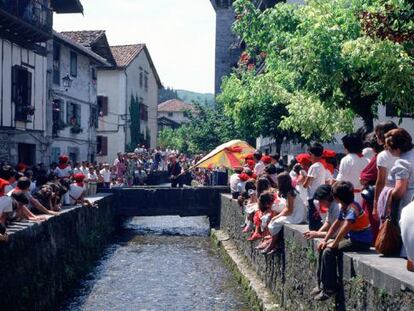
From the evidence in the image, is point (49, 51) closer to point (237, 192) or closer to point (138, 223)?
point (138, 223)

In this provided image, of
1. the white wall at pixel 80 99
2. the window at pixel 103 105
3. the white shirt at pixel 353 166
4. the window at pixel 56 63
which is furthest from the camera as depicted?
the window at pixel 103 105

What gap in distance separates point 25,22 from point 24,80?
2.93 meters

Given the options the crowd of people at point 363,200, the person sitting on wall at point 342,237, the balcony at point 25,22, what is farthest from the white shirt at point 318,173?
the balcony at point 25,22

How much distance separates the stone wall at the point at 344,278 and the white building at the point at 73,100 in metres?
17.1

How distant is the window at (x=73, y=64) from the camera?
30391 millimetres

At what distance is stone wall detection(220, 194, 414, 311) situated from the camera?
5008 mm

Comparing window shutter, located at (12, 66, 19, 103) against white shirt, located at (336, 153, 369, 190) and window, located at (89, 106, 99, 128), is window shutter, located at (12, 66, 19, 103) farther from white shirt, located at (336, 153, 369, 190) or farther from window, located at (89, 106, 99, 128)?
white shirt, located at (336, 153, 369, 190)

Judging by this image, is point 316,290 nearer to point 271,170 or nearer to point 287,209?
point 287,209

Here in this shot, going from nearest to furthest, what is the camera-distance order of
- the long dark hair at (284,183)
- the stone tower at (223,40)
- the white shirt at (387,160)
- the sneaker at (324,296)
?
the white shirt at (387,160) → the sneaker at (324,296) → the long dark hair at (284,183) → the stone tower at (223,40)

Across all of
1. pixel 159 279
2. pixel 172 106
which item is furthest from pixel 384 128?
pixel 172 106

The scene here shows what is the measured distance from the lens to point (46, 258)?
11.5m

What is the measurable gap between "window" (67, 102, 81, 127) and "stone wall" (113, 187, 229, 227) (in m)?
8.18

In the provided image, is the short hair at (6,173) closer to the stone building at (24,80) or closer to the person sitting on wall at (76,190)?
the person sitting on wall at (76,190)

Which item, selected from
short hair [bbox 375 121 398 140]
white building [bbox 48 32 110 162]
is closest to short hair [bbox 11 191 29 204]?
short hair [bbox 375 121 398 140]
